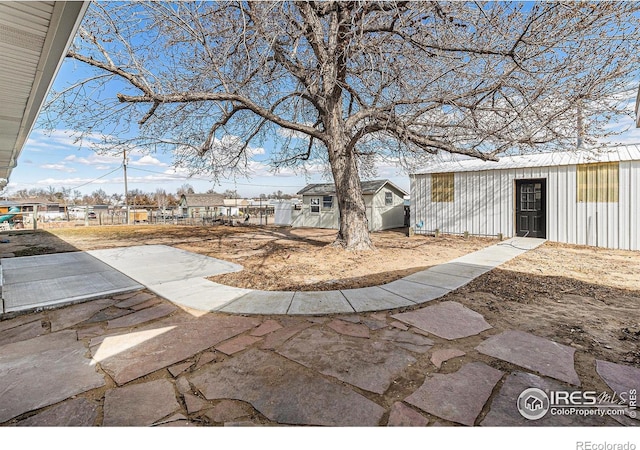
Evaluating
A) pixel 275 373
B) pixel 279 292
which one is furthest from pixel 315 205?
pixel 275 373

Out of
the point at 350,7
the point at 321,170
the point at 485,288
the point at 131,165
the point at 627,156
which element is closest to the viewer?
the point at 485,288

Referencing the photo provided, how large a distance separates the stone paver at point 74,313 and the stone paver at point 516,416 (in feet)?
13.6

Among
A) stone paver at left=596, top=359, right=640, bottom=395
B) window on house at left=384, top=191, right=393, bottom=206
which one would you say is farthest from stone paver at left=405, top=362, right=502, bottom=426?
window on house at left=384, top=191, right=393, bottom=206

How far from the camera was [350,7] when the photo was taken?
5945 millimetres

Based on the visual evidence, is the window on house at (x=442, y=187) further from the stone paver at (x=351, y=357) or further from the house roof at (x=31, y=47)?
the house roof at (x=31, y=47)

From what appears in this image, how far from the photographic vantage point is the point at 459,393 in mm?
1863

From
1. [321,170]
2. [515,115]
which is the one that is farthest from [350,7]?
[321,170]

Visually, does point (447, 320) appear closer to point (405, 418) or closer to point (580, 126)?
point (405, 418)

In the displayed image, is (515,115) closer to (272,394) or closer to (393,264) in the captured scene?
(393,264)

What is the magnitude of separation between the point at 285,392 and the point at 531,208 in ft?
36.4

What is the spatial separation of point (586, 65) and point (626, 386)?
17.3 feet

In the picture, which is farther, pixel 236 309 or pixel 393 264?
pixel 393 264

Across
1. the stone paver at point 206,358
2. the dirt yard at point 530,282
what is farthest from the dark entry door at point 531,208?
the stone paver at point 206,358
